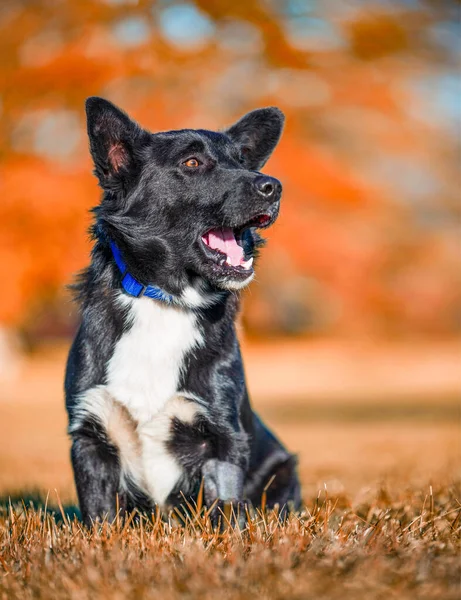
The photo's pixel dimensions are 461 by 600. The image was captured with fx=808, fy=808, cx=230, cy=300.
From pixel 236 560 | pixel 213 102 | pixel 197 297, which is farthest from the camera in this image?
pixel 213 102

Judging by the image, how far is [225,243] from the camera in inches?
143

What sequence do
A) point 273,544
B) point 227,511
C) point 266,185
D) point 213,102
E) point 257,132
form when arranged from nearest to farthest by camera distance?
point 273,544 < point 227,511 < point 266,185 < point 257,132 < point 213,102

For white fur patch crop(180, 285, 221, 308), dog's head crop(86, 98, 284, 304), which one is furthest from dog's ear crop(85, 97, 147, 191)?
white fur patch crop(180, 285, 221, 308)

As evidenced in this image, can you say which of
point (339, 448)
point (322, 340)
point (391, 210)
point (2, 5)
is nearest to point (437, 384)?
point (391, 210)

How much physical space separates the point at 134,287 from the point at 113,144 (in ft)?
2.10

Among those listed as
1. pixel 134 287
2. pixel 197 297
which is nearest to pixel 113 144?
pixel 134 287

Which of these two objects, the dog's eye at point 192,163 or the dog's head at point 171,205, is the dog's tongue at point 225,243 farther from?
the dog's eye at point 192,163

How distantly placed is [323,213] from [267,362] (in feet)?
18.4

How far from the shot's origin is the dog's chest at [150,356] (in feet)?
11.0

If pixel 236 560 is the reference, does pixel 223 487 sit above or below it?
above

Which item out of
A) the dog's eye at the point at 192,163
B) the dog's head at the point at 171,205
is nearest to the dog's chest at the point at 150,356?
the dog's head at the point at 171,205

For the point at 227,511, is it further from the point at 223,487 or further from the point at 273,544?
the point at 273,544

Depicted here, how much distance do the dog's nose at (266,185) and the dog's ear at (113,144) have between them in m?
0.58

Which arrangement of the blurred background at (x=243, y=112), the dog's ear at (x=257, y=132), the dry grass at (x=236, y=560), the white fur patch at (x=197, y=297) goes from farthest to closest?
the blurred background at (x=243, y=112)
the dog's ear at (x=257, y=132)
the white fur patch at (x=197, y=297)
the dry grass at (x=236, y=560)
